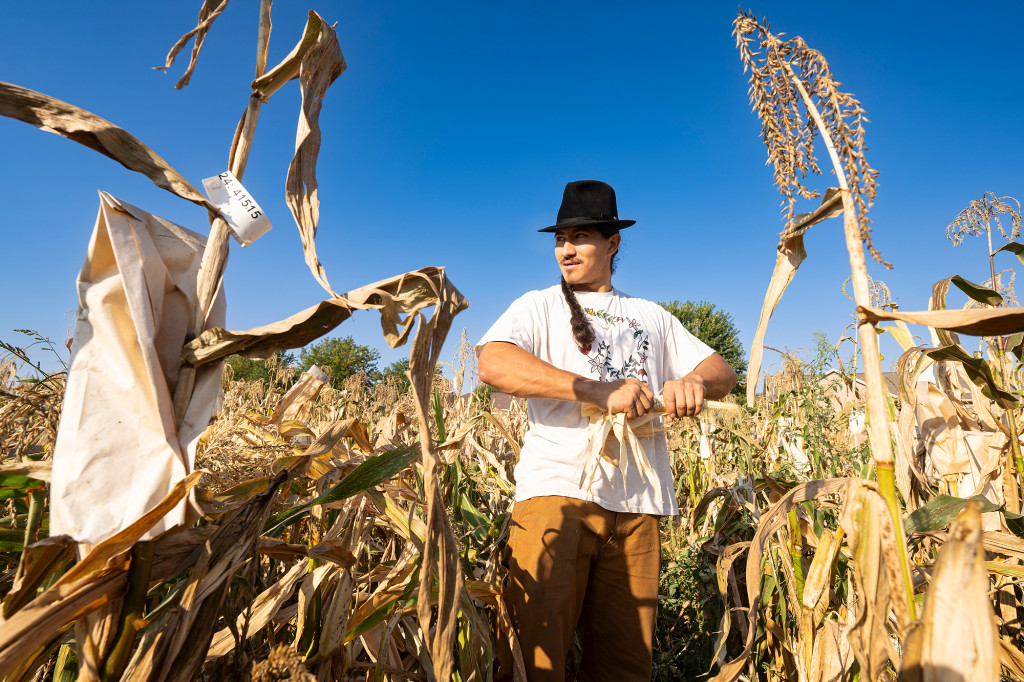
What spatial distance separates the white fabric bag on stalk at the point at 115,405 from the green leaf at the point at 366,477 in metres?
0.37

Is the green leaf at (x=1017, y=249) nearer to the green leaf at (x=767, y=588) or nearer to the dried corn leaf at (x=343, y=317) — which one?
the green leaf at (x=767, y=588)

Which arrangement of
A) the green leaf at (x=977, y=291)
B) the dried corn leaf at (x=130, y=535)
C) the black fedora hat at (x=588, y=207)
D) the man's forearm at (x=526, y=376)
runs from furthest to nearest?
1. the black fedora hat at (x=588, y=207)
2. the man's forearm at (x=526, y=376)
3. the green leaf at (x=977, y=291)
4. the dried corn leaf at (x=130, y=535)

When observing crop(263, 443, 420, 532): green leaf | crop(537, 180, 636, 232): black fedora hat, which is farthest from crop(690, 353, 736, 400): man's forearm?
crop(263, 443, 420, 532): green leaf

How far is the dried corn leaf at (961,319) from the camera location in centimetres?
94

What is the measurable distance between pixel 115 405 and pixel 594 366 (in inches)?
67.8

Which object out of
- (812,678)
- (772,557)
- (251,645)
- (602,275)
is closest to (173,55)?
(251,645)

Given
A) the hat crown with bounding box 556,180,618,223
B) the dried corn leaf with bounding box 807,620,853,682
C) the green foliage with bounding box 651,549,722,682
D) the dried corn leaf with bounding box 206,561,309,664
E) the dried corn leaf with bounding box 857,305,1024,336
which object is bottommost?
the green foliage with bounding box 651,549,722,682

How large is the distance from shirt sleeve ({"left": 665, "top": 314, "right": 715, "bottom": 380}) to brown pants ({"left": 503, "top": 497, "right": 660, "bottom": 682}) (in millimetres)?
720

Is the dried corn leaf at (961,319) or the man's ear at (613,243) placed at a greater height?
the man's ear at (613,243)

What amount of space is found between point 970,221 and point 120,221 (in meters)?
3.30

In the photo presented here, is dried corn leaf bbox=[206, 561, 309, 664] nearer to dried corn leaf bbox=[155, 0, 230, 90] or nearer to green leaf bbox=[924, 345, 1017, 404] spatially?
dried corn leaf bbox=[155, 0, 230, 90]

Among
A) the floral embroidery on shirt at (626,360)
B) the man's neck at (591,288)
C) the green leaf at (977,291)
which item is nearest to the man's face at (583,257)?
the man's neck at (591,288)

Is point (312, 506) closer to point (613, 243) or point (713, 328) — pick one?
point (613, 243)

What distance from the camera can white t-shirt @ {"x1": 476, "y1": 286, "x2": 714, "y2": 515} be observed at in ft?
6.82
